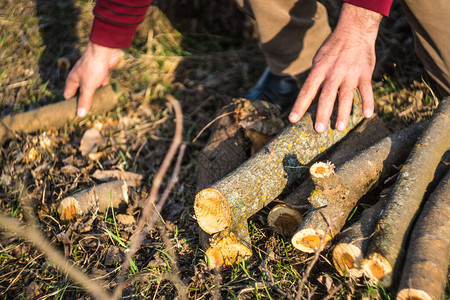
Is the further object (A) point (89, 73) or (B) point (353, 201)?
(A) point (89, 73)

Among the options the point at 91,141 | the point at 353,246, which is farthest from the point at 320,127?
the point at 91,141

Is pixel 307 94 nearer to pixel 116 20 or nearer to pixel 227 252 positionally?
pixel 227 252

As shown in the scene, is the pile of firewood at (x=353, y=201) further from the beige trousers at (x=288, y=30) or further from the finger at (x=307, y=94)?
the beige trousers at (x=288, y=30)

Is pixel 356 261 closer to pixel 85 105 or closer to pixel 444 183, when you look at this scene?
pixel 444 183

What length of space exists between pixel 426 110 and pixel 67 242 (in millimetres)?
2585

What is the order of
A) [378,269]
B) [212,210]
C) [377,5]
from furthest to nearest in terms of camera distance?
[377,5] → [212,210] → [378,269]

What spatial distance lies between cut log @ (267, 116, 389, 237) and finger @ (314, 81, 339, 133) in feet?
0.83

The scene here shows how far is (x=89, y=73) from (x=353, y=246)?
93.2 inches

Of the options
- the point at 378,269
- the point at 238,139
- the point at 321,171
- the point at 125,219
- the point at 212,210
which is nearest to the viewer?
the point at 378,269

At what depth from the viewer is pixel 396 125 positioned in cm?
274

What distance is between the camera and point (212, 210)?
6.09ft

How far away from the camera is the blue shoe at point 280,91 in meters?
3.02

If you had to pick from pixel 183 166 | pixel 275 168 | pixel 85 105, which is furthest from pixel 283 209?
pixel 85 105

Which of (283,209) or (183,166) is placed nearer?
(283,209)
